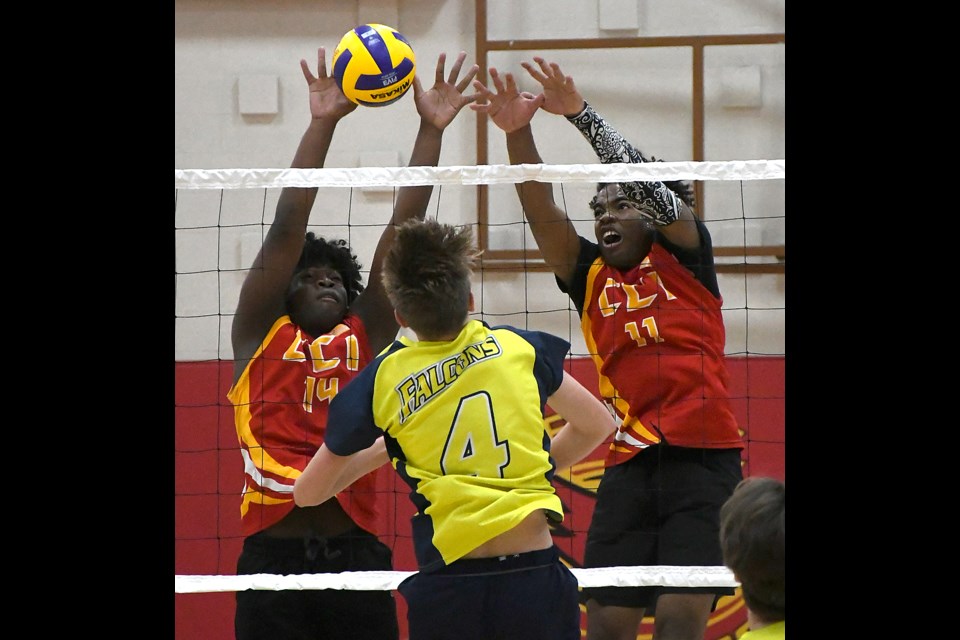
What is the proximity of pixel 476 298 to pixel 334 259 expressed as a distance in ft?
7.44

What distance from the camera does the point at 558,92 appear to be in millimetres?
3543

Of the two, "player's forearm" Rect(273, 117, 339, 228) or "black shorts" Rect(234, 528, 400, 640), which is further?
"player's forearm" Rect(273, 117, 339, 228)

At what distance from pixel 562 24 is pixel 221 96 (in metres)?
Result: 2.04

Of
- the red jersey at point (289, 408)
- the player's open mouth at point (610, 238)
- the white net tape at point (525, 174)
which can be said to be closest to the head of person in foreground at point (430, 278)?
the white net tape at point (525, 174)

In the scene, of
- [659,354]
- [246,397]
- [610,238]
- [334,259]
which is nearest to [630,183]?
[610,238]

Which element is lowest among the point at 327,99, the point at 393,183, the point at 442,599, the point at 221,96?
the point at 442,599

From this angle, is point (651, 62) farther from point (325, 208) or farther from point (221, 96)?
point (221, 96)

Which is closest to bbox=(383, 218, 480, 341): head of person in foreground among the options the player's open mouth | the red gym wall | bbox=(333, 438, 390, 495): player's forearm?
bbox=(333, 438, 390, 495): player's forearm

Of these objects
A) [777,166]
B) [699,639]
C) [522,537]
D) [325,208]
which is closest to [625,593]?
[699,639]

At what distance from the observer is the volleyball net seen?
342 centimetres

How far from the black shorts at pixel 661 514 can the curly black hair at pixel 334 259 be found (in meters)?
1.13

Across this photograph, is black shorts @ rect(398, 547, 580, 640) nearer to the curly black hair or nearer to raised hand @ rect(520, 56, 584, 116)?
the curly black hair

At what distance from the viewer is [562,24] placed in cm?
596

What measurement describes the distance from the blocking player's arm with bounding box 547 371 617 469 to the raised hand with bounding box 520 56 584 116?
1275 millimetres
